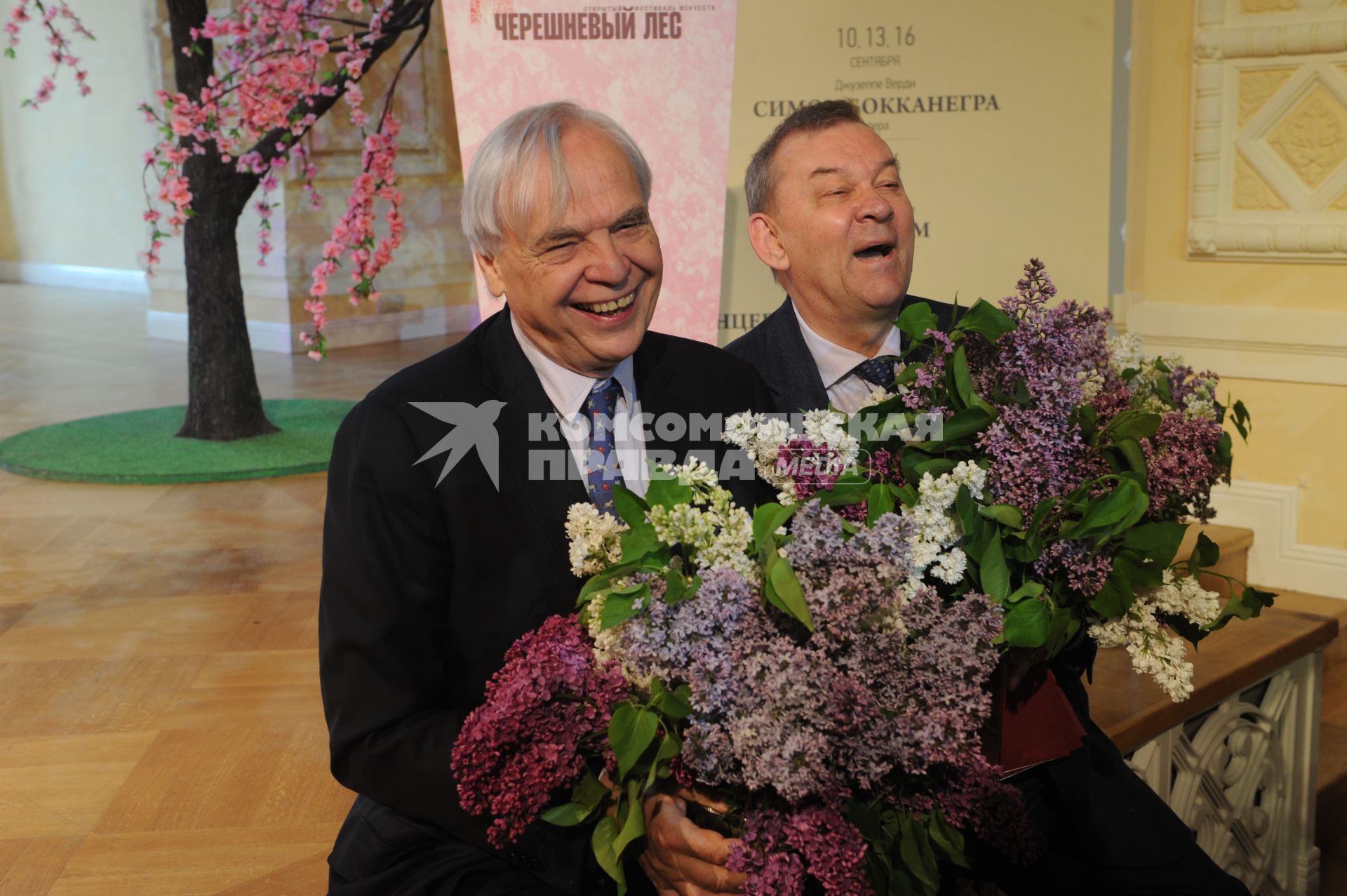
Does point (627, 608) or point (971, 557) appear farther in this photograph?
point (971, 557)

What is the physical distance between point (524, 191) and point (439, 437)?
0.34 meters

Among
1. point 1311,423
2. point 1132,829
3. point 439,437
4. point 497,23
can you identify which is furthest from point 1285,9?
point 439,437

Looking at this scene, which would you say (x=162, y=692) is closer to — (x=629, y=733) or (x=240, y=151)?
(x=629, y=733)

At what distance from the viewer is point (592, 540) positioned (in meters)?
1.39

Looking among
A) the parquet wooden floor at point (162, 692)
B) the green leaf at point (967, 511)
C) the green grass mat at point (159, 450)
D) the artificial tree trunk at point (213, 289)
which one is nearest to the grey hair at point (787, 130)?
the green leaf at point (967, 511)

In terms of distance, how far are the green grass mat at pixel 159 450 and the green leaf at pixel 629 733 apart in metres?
5.33

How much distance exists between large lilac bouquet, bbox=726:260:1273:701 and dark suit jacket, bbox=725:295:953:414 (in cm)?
59

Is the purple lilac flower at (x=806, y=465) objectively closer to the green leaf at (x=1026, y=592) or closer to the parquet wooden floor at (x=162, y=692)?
the green leaf at (x=1026, y=592)

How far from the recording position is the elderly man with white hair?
1.56 meters

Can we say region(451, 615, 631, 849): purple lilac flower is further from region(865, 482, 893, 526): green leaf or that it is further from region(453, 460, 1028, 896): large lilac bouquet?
region(865, 482, 893, 526): green leaf

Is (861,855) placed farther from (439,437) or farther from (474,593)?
(439,437)

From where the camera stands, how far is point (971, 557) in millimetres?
1438

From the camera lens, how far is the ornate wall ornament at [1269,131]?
413cm

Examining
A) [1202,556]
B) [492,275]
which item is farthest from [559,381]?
[1202,556]
